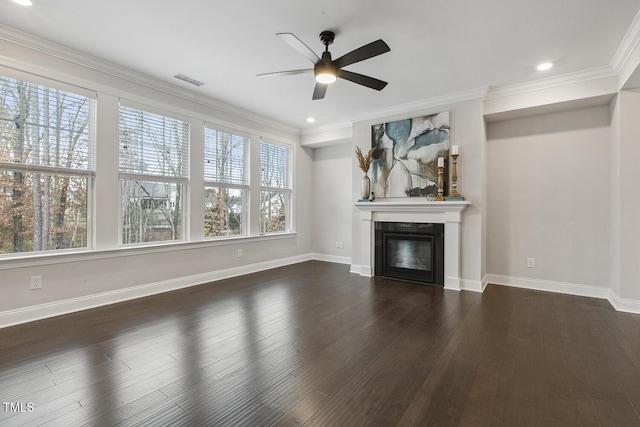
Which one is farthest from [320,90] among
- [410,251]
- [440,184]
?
[410,251]

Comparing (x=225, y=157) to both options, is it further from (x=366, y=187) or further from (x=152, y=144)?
(x=366, y=187)

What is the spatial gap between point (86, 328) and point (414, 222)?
4.29 m

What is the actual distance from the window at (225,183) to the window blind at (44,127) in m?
1.54

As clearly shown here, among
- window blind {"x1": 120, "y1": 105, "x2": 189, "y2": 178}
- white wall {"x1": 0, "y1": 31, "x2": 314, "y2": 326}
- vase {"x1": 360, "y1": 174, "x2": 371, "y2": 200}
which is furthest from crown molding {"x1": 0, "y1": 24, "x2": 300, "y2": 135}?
vase {"x1": 360, "y1": 174, "x2": 371, "y2": 200}

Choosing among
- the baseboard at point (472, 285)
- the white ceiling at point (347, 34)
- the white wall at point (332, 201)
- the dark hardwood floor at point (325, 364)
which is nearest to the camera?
the dark hardwood floor at point (325, 364)

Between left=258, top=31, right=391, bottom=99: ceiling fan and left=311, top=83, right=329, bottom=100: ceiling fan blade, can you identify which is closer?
left=258, top=31, right=391, bottom=99: ceiling fan

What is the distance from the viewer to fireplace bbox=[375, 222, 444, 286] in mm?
4371

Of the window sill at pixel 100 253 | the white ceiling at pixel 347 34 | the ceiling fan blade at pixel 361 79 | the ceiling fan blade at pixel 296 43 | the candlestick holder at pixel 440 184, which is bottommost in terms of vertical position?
the window sill at pixel 100 253

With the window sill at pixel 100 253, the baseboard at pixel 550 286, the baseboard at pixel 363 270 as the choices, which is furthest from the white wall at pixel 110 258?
the baseboard at pixel 550 286

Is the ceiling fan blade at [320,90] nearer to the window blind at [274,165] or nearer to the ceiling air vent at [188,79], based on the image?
the ceiling air vent at [188,79]

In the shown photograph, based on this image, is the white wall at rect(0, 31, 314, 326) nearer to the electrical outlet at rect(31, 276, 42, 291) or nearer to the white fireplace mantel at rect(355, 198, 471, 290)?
the electrical outlet at rect(31, 276, 42, 291)

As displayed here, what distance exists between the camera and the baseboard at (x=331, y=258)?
6086 mm

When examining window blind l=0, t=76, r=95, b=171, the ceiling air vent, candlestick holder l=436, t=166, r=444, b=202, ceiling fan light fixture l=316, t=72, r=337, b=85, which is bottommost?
candlestick holder l=436, t=166, r=444, b=202

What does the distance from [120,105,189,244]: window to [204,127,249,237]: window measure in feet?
1.29
